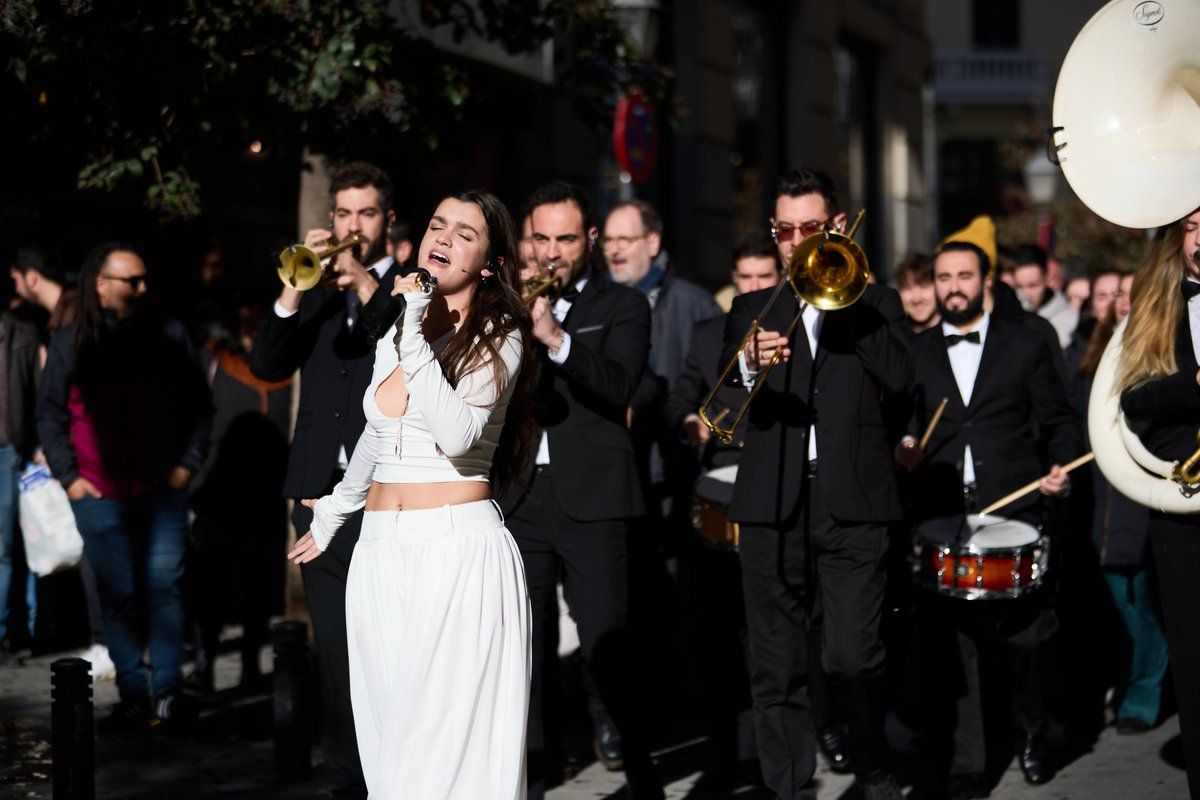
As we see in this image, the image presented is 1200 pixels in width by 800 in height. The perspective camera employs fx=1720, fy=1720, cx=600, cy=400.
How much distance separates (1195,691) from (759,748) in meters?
1.63

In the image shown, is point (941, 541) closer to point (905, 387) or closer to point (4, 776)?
point (905, 387)

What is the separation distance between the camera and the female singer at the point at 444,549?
4.82 meters

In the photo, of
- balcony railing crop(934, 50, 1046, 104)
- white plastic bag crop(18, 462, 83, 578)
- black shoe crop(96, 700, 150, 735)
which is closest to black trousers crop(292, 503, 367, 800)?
black shoe crop(96, 700, 150, 735)

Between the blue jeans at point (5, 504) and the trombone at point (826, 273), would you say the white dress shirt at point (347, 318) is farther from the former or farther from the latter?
the blue jeans at point (5, 504)

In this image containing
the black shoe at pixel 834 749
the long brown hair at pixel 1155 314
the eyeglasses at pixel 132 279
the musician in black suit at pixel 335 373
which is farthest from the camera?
the eyeglasses at pixel 132 279

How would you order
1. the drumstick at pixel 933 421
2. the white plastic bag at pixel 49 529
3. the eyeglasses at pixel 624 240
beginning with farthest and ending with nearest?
the white plastic bag at pixel 49 529 < the eyeglasses at pixel 624 240 < the drumstick at pixel 933 421

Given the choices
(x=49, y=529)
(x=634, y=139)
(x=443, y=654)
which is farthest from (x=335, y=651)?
(x=634, y=139)

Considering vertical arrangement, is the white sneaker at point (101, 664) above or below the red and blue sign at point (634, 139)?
below

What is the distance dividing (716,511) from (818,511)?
80 cm

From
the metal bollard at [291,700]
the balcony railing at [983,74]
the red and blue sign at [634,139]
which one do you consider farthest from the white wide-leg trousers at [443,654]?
the balcony railing at [983,74]

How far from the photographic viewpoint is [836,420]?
255 inches

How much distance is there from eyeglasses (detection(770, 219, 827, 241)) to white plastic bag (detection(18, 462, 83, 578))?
15.5 feet

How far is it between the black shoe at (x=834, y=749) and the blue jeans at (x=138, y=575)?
3.12 m

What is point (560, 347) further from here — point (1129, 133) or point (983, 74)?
point (983, 74)
